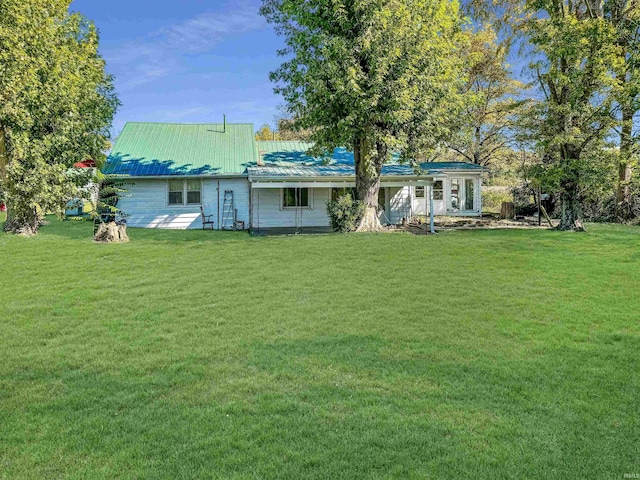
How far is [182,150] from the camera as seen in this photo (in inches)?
811

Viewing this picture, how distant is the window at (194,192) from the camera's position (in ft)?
63.1

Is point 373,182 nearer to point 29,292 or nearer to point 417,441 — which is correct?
point 29,292

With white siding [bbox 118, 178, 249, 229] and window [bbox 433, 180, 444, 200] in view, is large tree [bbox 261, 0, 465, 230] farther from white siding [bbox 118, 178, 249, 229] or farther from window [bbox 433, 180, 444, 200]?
window [bbox 433, 180, 444, 200]

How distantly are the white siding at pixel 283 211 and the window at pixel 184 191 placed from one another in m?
2.48

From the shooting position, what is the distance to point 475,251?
11.9 metres

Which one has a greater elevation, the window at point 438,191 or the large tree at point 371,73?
the large tree at point 371,73

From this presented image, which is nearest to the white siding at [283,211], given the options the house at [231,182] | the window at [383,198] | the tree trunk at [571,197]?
the house at [231,182]

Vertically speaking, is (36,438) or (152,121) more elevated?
(152,121)

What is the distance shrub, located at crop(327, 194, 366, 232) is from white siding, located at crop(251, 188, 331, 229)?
3.48 m

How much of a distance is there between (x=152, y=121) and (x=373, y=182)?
13.0 meters

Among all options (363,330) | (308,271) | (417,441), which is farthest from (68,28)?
(417,441)

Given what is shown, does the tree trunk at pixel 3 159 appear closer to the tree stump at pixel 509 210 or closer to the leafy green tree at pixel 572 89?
the leafy green tree at pixel 572 89

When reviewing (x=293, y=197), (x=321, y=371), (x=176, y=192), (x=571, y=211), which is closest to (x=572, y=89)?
(x=571, y=211)

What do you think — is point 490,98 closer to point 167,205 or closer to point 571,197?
point 571,197
